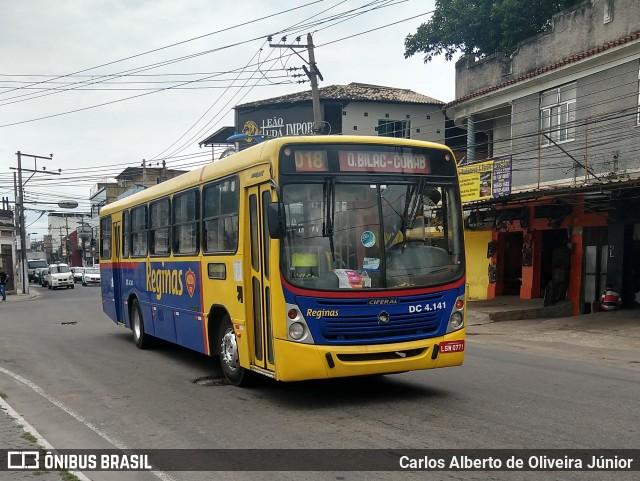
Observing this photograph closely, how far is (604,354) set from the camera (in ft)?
42.4

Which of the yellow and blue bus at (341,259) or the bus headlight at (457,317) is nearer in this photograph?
the yellow and blue bus at (341,259)

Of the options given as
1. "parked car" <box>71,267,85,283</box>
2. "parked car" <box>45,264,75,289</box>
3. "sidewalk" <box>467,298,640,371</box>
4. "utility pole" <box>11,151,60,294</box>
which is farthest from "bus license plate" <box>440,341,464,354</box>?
"parked car" <box>71,267,85,283</box>

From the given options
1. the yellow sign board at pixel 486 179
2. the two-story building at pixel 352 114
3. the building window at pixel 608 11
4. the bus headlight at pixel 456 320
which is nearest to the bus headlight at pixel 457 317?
the bus headlight at pixel 456 320

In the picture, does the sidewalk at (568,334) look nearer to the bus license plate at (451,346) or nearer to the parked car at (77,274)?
the bus license plate at (451,346)

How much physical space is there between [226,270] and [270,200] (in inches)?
61.7

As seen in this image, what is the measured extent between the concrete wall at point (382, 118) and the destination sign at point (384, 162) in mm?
34129

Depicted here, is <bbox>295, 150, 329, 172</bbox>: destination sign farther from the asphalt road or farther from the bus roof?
the asphalt road

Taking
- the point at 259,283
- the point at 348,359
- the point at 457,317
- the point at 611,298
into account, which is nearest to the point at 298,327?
the point at 348,359

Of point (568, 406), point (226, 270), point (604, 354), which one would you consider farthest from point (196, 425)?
point (604, 354)

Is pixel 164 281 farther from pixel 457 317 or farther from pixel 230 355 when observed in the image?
pixel 457 317

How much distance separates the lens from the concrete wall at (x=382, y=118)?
42.0 metres

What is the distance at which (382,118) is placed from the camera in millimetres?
42281

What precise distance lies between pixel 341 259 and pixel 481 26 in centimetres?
2895

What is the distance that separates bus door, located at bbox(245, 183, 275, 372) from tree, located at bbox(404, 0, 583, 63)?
80.5 ft
